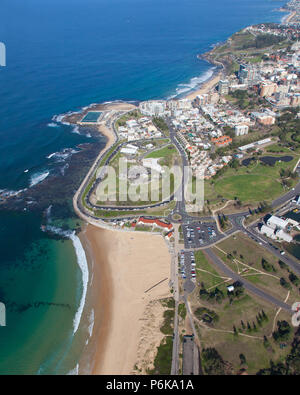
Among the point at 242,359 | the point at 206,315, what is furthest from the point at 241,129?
the point at 242,359

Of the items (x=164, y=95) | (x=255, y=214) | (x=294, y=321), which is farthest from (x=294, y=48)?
(x=294, y=321)

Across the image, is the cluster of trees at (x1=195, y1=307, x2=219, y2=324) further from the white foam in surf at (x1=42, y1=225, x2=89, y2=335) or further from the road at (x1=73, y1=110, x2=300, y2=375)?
the white foam in surf at (x1=42, y1=225, x2=89, y2=335)

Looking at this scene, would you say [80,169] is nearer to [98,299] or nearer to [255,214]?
[98,299]

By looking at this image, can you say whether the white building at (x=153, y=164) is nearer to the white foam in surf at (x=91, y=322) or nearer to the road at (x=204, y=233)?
the road at (x=204, y=233)

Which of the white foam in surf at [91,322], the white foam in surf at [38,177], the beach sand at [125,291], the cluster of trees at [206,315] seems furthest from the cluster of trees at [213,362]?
the white foam in surf at [38,177]

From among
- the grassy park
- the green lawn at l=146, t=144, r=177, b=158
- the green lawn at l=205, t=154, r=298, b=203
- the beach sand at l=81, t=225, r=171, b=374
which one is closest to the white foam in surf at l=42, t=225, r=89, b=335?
the beach sand at l=81, t=225, r=171, b=374

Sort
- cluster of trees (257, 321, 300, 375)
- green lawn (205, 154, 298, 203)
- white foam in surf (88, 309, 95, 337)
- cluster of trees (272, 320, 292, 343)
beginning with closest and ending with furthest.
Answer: cluster of trees (257, 321, 300, 375) → cluster of trees (272, 320, 292, 343) → white foam in surf (88, 309, 95, 337) → green lawn (205, 154, 298, 203)
